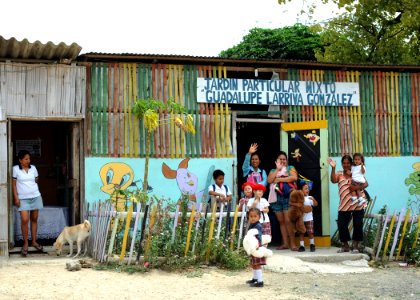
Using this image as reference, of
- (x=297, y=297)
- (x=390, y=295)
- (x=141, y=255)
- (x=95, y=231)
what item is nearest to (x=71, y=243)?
(x=95, y=231)

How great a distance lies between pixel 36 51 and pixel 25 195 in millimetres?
2260

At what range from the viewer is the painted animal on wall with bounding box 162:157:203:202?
10.8 metres

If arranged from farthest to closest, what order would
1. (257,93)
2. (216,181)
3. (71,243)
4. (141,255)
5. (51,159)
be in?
(51,159) < (257,93) < (216,181) < (71,243) < (141,255)

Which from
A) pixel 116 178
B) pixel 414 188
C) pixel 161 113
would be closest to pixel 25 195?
pixel 116 178

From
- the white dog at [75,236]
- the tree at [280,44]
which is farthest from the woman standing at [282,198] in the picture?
the tree at [280,44]

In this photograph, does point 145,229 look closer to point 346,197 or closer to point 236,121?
point 236,121

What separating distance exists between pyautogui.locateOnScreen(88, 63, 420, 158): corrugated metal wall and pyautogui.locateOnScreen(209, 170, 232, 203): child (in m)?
0.61

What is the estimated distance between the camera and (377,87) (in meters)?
12.1

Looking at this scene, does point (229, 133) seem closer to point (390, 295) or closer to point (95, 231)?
point (95, 231)

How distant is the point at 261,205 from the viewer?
945 centimetres

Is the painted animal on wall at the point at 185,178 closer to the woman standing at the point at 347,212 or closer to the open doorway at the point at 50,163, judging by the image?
the open doorway at the point at 50,163

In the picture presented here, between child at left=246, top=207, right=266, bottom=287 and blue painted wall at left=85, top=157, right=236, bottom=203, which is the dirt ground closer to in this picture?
child at left=246, top=207, right=266, bottom=287

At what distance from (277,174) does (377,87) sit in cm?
300

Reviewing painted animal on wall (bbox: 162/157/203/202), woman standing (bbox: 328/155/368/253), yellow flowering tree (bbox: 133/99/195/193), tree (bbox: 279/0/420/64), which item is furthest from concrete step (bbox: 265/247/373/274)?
tree (bbox: 279/0/420/64)
